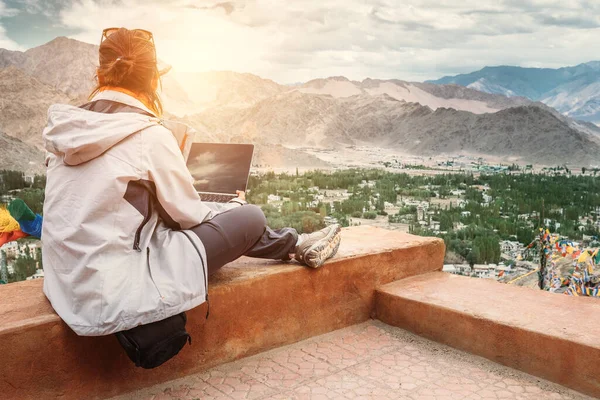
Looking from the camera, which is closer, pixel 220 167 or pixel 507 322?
pixel 507 322

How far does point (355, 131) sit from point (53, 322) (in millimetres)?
42199

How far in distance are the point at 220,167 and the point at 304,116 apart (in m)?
39.4

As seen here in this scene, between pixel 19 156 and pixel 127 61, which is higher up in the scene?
pixel 127 61

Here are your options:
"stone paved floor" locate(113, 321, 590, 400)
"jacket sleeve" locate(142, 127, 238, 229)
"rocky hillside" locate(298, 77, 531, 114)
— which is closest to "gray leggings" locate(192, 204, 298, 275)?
"jacket sleeve" locate(142, 127, 238, 229)

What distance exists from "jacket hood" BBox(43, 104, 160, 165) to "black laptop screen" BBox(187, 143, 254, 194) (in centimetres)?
116

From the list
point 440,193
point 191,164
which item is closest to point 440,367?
point 191,164

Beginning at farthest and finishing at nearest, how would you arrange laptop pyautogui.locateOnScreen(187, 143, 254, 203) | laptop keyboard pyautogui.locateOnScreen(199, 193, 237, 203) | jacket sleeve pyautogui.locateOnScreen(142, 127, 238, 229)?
laptop pyautogui.locateOnScreen(187, 143, 254, 203) < laptop keyboard pyautogui.locateOnScreen(199, 193, 237, 203) < jacket sleeve pyautogui.locateOnScreen(142, 127, 238, 229)

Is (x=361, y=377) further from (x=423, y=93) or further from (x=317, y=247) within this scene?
(x=423, y=93)

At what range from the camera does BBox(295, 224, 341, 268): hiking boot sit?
2.55m

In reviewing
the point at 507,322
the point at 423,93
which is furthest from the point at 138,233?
the point at 423,93

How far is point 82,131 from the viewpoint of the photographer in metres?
1.80

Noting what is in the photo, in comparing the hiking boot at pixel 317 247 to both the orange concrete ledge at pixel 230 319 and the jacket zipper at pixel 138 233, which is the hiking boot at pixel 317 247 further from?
the jacket zipper at pixel 138 233

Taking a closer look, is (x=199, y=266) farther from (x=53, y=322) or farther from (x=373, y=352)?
(x=373, y=352)

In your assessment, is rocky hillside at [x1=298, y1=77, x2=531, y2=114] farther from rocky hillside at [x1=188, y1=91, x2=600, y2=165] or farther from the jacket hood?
the jacket hood
